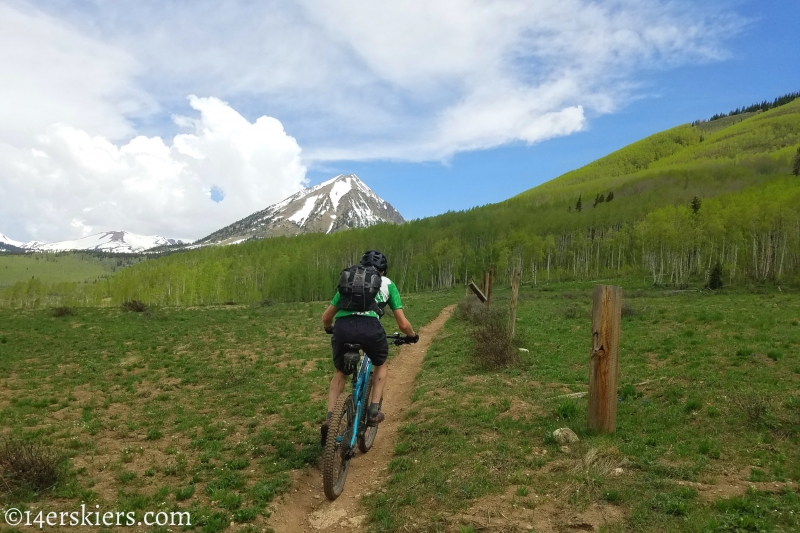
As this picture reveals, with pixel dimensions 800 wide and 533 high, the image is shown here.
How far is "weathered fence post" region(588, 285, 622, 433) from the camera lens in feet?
22.2

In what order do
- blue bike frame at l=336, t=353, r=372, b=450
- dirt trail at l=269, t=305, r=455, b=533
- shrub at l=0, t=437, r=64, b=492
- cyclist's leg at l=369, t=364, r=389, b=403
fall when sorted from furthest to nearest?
cyclist's leg at l=369, t=364, r=389, b=403
blue bike frame at l=336, t=353, r=372, b=450
shrub at l=0, t=437, r=64, b=492
dirt trail at l=269, t=305, r=455, b=533

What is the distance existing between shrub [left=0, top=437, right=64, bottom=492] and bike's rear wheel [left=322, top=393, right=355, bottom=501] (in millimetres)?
4262

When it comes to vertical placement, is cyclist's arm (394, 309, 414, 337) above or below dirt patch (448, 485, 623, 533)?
above

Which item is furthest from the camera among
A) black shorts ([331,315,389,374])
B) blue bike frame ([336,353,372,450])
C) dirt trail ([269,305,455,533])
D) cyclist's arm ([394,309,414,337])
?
cyclist's arm ([394,309,414,337])

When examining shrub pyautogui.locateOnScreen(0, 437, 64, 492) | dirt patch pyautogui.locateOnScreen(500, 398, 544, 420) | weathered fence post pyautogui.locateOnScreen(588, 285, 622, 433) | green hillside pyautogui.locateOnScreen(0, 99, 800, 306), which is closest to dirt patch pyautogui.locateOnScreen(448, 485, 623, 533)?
weathered fence post pyautogui.locateOnScreen(588, 285, 622, 433)

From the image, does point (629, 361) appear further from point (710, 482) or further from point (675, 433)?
point (710, 482)

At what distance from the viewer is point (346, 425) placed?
611 cm

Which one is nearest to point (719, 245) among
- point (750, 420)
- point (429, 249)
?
point (429, 249)

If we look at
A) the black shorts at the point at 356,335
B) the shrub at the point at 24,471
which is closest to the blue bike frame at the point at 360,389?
the black shorts at the point at 356,335

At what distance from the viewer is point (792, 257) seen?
63.8m

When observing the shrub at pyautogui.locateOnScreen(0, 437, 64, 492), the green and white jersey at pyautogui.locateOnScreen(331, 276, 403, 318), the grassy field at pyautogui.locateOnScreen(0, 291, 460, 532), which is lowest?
the grassy field at pyautogui.locateOnScreen(0, 291, 460, 532)

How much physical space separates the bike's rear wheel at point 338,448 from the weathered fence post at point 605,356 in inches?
161

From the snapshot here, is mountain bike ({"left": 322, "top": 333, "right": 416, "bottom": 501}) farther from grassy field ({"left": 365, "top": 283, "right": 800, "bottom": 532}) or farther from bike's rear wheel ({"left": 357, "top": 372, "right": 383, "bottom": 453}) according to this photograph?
grassy field ({"left": 365, "top": 283, "right": 800, "bottom": 532})

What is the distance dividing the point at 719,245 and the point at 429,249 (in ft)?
194
